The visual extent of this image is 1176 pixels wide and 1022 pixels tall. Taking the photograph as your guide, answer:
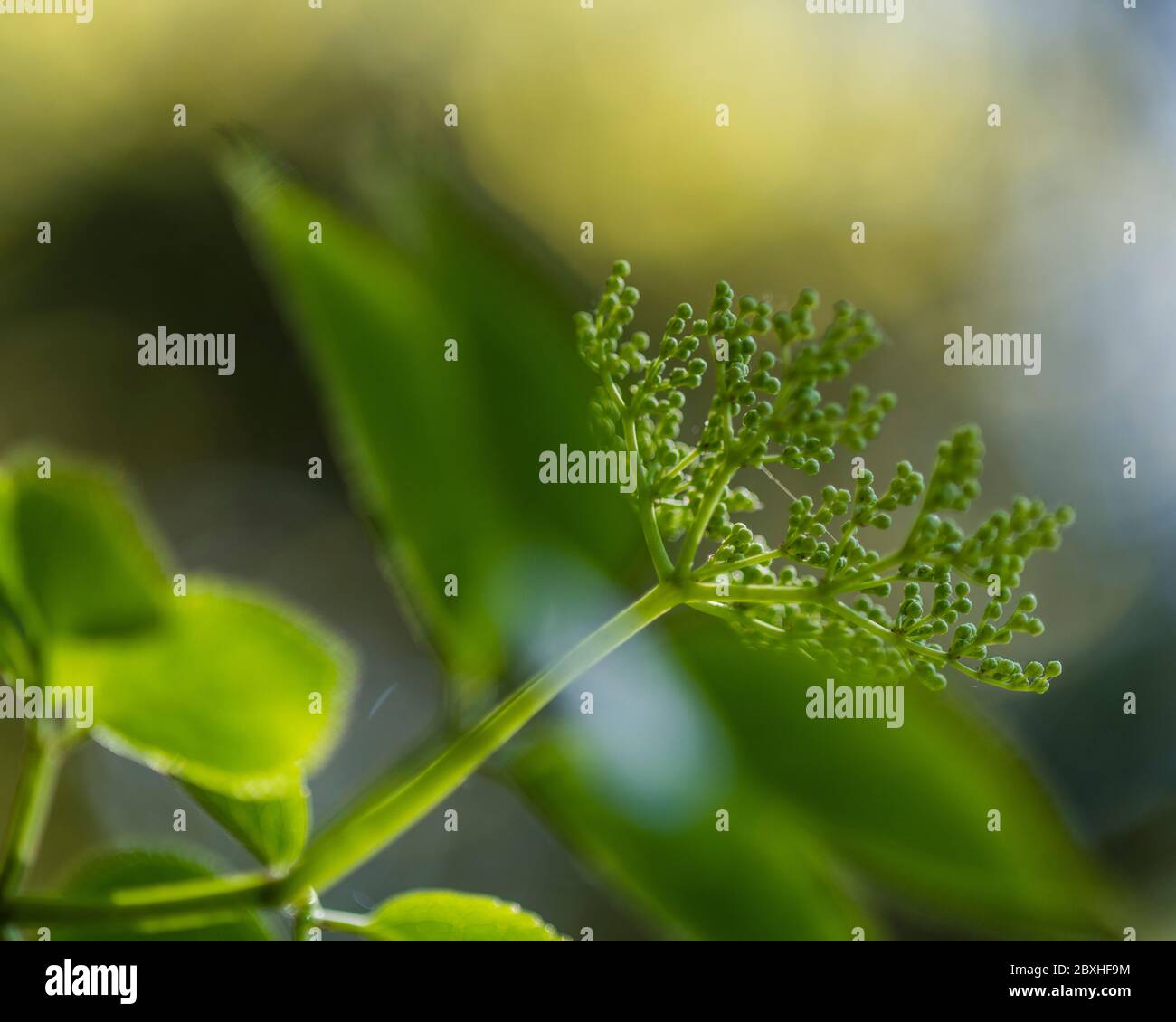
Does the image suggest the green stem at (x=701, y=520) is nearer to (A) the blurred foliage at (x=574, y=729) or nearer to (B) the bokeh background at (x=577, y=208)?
(A) the blurred foliage at (x=574, y=729)

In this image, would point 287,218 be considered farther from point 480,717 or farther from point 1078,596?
point 1078,596

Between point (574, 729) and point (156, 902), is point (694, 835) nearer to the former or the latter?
point (574, 729)

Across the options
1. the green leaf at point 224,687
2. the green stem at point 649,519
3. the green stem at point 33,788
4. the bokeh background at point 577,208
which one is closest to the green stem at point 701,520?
→ the green stem at point 649,519

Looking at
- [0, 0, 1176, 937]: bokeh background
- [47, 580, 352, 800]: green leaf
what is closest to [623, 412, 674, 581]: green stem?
[47, 580, 352, 800]: green leaf

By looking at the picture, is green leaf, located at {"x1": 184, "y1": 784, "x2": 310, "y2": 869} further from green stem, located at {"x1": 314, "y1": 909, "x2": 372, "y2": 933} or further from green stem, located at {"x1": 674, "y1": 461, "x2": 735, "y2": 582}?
green stem, located at {"x1": 674, "y1": 461, "x2": 735, "y2": 582}

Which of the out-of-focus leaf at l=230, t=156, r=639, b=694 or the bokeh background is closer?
the out-of-focus leaf at l=230, t=156, r=639, b=694

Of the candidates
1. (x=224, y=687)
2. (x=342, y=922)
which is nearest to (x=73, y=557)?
(x=224, y=687)
